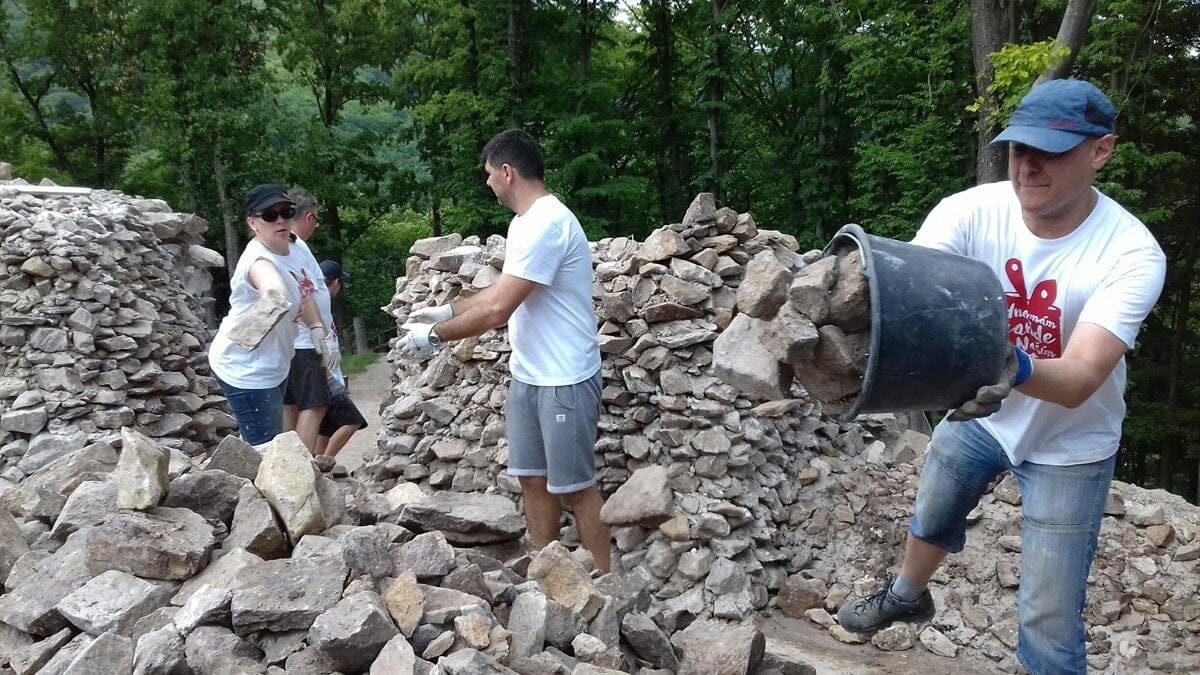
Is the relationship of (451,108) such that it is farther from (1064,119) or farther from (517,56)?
(1064,119)

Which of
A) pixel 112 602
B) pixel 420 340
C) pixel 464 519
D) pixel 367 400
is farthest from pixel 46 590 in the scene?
pixel 367 400

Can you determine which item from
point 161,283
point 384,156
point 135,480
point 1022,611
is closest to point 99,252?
point 161,283

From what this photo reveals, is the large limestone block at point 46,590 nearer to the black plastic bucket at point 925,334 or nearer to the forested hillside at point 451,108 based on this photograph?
the black plastic bucket at point 925,334

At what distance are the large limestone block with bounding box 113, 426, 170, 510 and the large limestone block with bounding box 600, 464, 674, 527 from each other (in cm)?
238

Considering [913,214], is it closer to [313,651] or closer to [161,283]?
[161,283]

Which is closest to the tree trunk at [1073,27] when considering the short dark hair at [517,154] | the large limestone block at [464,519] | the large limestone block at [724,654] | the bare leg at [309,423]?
the short dark hair at [517,154]

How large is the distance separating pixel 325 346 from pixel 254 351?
761mm

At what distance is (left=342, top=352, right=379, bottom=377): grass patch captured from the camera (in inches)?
526

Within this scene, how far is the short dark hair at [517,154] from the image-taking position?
3.50 m

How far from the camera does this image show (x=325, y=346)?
469cm

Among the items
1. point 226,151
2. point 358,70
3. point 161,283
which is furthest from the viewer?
point 358,70

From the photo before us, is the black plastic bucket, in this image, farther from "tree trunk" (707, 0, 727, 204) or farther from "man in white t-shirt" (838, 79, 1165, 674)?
"tree trunk" (707, 0, 727, 204)

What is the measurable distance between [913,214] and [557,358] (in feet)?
30.2

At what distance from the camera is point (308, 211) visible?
514 cm
